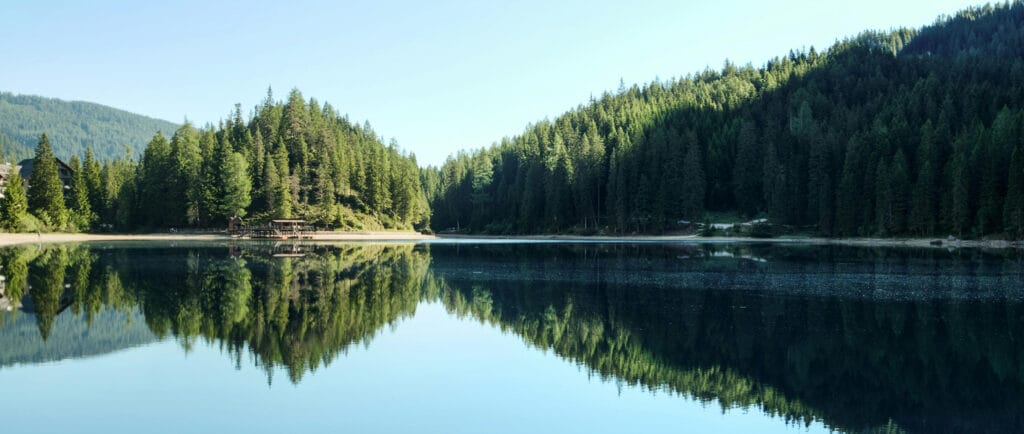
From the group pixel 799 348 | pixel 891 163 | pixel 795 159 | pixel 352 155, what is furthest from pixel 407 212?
pixel 799 348

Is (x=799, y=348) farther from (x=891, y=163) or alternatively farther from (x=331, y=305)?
(x=891, y=163)

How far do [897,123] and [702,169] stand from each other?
2849 centimetres

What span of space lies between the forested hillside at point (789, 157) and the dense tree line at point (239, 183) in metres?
28.2

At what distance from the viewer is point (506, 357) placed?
60.6ft

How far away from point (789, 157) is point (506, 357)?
103207 mm

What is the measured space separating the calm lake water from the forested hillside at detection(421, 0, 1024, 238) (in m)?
51.5

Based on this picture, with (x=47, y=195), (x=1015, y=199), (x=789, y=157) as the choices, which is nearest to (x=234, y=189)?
(x=47, y=195)

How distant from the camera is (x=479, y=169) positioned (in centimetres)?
15338

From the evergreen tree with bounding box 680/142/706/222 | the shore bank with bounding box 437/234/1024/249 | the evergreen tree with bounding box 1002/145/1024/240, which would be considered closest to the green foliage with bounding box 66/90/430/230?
the shore bank with bounding box 437/234/1024/249

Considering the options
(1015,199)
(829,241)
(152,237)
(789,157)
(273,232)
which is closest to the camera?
(1015,199)

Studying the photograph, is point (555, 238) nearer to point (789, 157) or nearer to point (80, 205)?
point (789, 157)

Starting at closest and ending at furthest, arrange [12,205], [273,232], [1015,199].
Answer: [1015,199] < [12,205] < [273,232]

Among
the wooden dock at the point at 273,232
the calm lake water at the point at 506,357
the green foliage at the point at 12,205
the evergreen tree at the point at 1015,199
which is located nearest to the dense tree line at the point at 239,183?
the wooden dock at the point at 273,232

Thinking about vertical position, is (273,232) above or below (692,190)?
below
